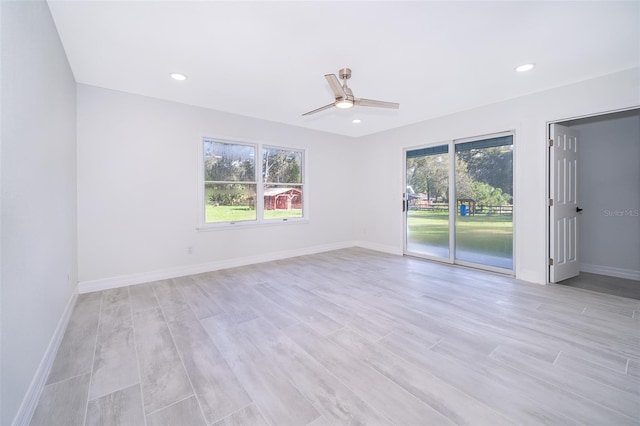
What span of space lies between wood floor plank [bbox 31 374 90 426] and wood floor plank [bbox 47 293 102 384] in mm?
97

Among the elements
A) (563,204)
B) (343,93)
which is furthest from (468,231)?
(343,93)

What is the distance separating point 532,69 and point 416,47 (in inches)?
61.1

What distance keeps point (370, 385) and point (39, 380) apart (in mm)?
2108

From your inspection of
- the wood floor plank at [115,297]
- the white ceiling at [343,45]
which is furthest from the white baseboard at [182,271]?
the white ceiling at [343,45]

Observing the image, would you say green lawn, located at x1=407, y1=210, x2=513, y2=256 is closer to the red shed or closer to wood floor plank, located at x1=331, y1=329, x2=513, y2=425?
the red shed

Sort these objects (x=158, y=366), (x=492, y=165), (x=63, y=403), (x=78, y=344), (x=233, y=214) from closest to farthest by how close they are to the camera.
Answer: (x=63, y=403), (x=158, y=366), (x=78, y=344), (x=492, y=165), (x=233, y=214)

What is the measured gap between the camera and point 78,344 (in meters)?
2.22

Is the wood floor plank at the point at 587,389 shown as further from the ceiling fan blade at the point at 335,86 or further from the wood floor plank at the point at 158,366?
the ceiling fan blade at the point at 335,86

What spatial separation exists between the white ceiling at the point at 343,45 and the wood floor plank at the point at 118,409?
275 cm

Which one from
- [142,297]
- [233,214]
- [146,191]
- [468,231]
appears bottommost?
[142,297]

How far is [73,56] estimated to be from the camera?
2.75 m

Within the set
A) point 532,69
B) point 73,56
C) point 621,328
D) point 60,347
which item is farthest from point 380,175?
point 60,347

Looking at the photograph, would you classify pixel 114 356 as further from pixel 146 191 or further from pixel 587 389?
pixel 587 389

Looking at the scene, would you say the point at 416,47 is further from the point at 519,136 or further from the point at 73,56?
the point at 73,56
